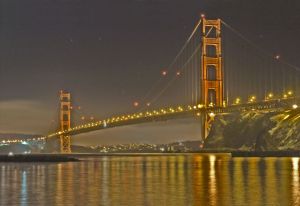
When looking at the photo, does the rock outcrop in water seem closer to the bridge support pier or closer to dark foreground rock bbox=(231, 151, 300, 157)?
dark foreground rock bbox=(231, 151, 300, 157)

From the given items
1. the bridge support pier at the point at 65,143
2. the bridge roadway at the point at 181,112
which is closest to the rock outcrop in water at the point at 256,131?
the bridge roadway at the point at 181,112

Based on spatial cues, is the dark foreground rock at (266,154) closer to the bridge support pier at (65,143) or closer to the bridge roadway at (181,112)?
the bridge roadway at (181,112)

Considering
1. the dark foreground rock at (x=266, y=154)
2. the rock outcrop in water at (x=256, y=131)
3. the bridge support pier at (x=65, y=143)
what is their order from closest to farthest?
the dark foreground rock at (x=266, y=154), the rock outcrop in water at (x=256, y=131), the bridge support pier at (x=65, y=143)

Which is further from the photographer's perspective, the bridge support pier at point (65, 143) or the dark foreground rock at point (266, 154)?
the bridge support pier at point (65, 143)

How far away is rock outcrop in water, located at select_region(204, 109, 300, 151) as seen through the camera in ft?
331

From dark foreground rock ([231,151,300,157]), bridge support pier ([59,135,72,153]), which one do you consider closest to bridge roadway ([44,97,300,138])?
dark foreground rock ([231,151,300,157])

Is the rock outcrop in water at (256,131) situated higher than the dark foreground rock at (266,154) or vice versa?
the rock outcrop in water at (256,131)

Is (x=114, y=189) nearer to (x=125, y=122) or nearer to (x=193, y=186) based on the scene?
(x=193, y=186)

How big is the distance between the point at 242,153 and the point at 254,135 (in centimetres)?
2677

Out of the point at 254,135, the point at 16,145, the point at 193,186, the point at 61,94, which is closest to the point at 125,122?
the point at 254,135

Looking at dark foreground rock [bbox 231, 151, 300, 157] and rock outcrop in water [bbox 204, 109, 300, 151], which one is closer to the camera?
dark foreground rock [bbox 231, 151, 300, 157]

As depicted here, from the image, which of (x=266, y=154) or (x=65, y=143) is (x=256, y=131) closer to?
(x=266, y=154)

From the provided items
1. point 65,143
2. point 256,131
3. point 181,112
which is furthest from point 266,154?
point 65,143

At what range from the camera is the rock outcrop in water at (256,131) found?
10100cm
